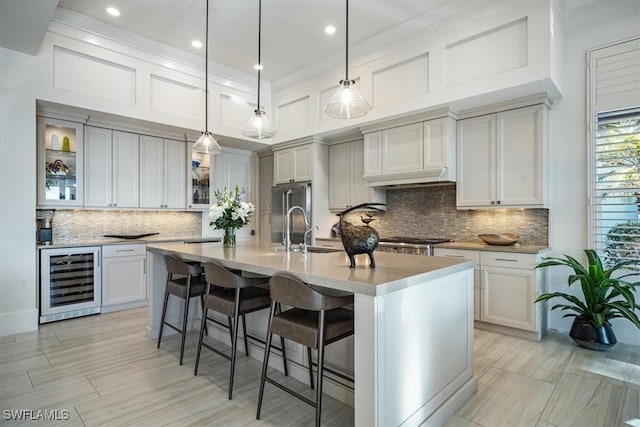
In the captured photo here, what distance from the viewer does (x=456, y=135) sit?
3969mm

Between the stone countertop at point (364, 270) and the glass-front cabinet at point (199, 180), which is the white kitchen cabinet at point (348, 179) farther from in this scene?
the stone countertop at point (364, 270)

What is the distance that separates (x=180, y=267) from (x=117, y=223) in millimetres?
2687

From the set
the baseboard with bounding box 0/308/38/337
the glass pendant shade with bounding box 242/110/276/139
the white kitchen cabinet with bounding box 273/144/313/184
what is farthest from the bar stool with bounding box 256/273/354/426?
the white kitchen cabinet with bounding box 273/144/313/184

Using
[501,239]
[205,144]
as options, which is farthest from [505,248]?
[205,144]

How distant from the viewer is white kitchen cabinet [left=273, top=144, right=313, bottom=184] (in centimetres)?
527

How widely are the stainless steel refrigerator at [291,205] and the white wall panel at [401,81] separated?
1.72m

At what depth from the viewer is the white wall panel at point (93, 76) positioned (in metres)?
3.77

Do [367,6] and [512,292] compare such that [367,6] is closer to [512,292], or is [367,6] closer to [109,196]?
[512,292]

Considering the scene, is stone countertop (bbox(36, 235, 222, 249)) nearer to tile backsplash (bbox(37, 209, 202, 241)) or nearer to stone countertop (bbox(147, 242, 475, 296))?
tile backsplash (bbox(37, 209, 202, 241))

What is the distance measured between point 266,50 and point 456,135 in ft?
8.85

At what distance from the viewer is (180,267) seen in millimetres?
2850

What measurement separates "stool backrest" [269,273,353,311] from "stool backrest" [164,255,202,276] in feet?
3.87

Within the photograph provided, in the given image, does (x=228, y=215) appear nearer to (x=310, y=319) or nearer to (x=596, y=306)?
(x=310, y=319)

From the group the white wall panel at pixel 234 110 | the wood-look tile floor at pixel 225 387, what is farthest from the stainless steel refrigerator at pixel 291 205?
the wood-look tile floor at pixel 225 387
